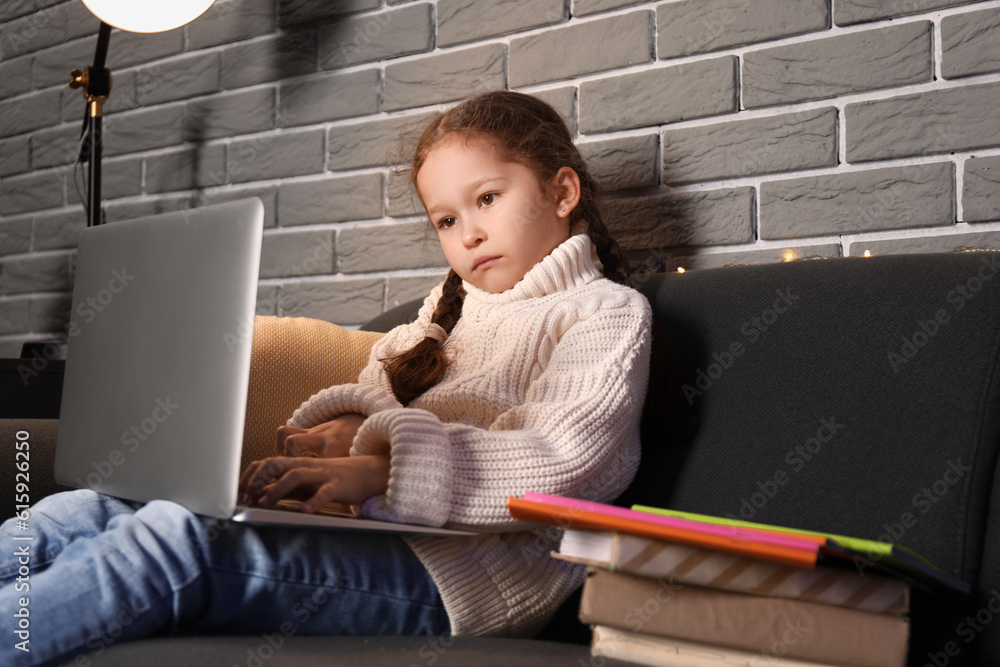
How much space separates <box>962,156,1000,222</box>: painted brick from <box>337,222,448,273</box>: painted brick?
33.9 inches

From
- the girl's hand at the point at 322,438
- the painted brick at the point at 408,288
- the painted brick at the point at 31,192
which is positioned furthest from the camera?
the painted brick at the point at 31,192

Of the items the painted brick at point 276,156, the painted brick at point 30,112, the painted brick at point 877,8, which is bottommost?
the painted brick at point 276,156

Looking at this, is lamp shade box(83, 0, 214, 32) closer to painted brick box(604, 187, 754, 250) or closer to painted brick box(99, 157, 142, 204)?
painted brick box(99, 157, 142, 204)

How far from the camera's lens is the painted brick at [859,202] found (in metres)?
1.20

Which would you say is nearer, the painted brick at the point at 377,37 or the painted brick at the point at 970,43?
the painted brick at the point at 970,43

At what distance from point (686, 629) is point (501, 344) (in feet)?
1.68

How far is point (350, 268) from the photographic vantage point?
1775 millimetres

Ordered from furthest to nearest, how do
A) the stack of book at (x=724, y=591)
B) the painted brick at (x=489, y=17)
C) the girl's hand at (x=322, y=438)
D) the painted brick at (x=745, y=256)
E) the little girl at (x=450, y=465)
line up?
the painted brick at (x=489, y=17) < the painted brick at (x=745, y=256) < the girl's hand at (x=322, y=438) < the little girl at (x=450, y=465) < the stack of book at (x=724, y=591)

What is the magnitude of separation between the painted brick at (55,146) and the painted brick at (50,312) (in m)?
0.34

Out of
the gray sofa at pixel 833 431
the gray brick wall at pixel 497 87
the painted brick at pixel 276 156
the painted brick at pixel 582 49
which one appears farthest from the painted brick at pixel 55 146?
the gray sofa at pixel 833 431

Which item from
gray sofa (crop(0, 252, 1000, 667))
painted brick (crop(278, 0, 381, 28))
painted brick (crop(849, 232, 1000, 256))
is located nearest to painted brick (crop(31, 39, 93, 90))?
painted brick (crop(278, 0, 381, 28))

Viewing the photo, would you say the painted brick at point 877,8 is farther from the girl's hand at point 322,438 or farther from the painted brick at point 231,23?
the painted brick at point 231,23

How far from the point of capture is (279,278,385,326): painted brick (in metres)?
1.74

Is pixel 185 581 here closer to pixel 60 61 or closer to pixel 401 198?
pixel 401 198
